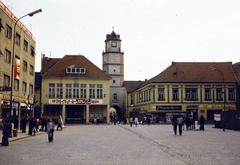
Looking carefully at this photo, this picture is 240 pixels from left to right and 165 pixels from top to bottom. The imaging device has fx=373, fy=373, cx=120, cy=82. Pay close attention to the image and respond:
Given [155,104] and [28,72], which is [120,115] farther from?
[28,72]

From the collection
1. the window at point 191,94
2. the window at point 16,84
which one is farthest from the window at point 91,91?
the window at point 16,84

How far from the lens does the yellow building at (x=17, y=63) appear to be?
121ft

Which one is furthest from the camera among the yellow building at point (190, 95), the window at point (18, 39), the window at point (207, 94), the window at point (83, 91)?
the window at point (207, 94)

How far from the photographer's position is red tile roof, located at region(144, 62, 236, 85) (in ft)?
232

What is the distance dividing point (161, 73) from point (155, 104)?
6.24 metres

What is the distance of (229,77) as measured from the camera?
7138 cm

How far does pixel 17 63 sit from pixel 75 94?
30.2m

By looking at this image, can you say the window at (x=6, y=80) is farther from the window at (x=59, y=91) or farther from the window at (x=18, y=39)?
the window at (x=59, y=91)

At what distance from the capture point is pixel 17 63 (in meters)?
37.9

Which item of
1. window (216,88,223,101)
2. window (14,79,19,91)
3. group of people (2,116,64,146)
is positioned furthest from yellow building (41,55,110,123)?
window (14,79,19,91)

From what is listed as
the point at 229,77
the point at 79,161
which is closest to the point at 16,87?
the point at 79,161

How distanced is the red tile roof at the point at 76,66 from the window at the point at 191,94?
49.3 feet

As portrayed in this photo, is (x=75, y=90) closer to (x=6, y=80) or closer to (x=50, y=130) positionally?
(x=6, y=80)

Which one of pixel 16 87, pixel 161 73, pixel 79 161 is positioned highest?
pixel 161 73
